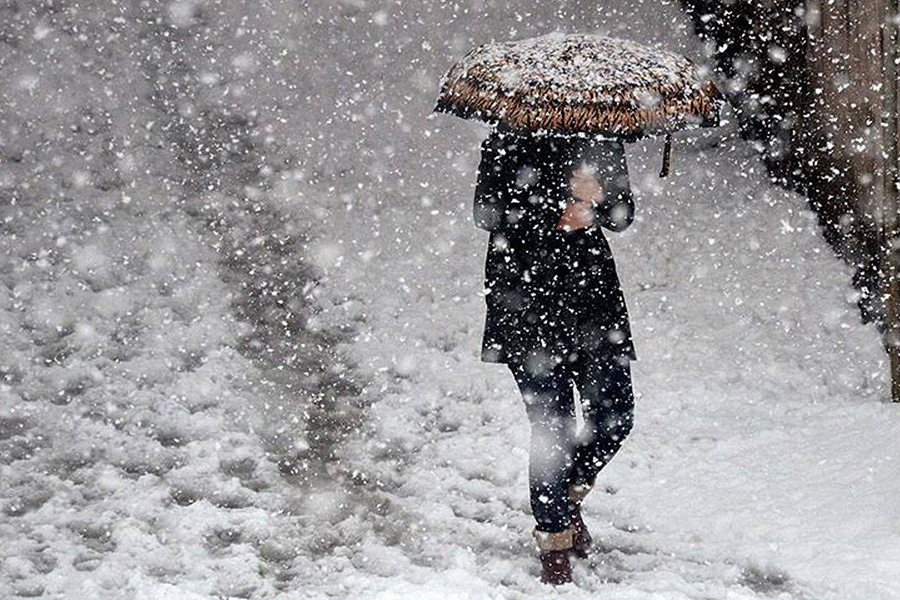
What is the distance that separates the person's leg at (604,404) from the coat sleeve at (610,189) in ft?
1.79

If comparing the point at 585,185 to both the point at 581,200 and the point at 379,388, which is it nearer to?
the point at 581,200

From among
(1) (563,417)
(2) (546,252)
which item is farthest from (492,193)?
(1) (563,417)

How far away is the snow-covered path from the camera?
484 centimetres

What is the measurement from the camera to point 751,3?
884 cm

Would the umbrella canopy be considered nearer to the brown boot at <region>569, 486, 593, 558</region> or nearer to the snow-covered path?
the brown boot at <region>569, 486, 593, 558</region>

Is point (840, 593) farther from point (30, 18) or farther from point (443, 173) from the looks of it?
point (30, 18)

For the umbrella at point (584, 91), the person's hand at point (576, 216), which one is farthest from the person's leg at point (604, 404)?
the umbrella at point (584, 91)

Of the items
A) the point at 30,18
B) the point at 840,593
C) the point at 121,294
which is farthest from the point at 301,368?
the point at 30,18

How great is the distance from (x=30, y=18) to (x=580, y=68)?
901 cm

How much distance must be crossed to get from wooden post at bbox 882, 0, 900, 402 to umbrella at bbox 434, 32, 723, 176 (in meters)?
1.85

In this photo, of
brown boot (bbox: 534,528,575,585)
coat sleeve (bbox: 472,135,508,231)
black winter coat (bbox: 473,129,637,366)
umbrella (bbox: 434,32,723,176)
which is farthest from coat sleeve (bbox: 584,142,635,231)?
brown boot (bbox: 534,528,575,585)

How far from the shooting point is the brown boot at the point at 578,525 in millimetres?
4758

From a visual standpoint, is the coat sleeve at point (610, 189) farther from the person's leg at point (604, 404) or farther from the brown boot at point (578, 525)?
the brown boot at point (578, 525)

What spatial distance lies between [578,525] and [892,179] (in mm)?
2633
